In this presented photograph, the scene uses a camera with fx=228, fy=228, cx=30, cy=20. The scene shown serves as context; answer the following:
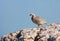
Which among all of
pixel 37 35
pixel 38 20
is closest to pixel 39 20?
pixel 38 20

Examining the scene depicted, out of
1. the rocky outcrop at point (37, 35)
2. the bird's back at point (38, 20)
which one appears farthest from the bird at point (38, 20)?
the rocky outcrop at point (37, 35)

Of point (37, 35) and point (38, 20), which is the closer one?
point (37, 35)

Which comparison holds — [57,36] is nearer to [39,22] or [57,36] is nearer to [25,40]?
[25,40]

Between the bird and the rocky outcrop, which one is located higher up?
the bird

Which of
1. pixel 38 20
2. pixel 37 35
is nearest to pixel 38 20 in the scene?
pixel 38 20

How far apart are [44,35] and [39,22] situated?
9.59 feet

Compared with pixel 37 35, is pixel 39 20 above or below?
above

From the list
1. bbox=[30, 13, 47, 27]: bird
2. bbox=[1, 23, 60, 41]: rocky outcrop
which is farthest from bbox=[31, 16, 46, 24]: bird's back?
bbox=[1, 23, 60, 41]: rocky outcrop

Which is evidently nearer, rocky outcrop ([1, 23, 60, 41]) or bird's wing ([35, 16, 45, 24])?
rocky outcrop ([1, 23, 60, 41])

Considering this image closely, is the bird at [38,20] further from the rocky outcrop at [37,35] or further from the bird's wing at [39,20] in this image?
the rocky outcrop at [37,35]

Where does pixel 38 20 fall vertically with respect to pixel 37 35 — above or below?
above

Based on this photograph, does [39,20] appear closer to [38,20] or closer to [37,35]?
[38,20]

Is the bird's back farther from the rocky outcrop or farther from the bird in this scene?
the rocky outcrop

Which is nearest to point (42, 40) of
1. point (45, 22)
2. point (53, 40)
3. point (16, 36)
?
point (53, 40)
